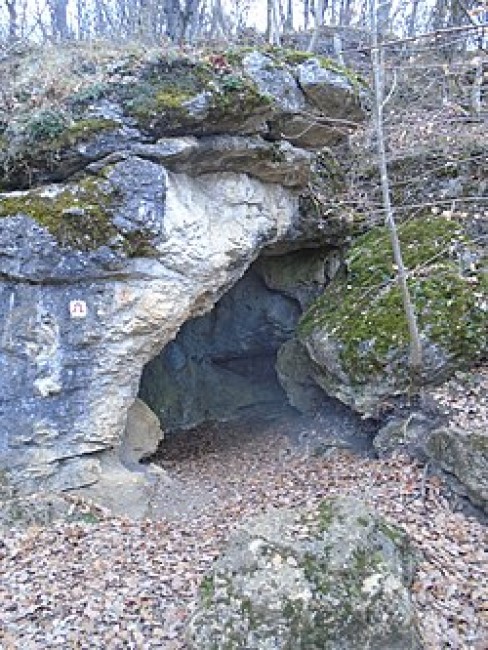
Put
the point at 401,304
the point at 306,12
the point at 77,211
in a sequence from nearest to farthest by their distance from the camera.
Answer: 1. the point at 77,211
2. the point at 401,304
3. the point at 306,12

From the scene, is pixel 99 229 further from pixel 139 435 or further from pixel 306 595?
pixel 306 595

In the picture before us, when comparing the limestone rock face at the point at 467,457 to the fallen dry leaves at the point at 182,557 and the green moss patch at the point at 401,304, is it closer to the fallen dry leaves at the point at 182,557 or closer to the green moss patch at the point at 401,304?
the fallen dry leaves at the point at 182,557

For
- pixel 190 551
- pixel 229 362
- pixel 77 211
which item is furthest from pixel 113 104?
pixel 229 362

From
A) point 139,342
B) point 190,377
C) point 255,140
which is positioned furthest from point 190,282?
point 190,377

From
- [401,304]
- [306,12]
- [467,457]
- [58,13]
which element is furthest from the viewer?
[306,12]

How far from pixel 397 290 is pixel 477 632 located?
16.0 ft

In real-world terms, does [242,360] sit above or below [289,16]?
below

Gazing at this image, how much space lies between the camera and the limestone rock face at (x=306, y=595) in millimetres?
4152

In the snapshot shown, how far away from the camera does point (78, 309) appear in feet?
23.6

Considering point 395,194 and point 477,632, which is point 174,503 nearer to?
point 477,632

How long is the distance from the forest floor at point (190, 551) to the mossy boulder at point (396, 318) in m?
0.57

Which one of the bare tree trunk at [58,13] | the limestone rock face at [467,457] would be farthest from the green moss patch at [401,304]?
the bare tree trunk at [58,13]

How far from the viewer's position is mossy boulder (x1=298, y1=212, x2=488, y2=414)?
25.4 ft

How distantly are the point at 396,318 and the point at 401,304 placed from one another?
0.24 m
